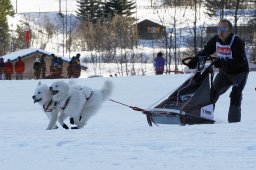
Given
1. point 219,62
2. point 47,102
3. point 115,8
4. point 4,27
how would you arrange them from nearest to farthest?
point 219,62
point 47,102
point 4,27
point 115,8

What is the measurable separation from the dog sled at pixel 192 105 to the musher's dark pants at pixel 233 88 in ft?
0.35

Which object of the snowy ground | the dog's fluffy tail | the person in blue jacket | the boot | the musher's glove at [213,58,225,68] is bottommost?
the snowy ground

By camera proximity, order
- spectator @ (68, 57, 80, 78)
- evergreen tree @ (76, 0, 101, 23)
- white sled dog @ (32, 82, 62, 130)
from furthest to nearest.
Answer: evergreen tree @ (76, 0, 101, 23) → spectator @ (68, 57, 80, 78) → white sled dog @ (32, 82, 62, 130)

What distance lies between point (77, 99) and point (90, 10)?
51.7 meters

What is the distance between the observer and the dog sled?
6195mm

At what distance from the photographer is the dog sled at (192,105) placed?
620 cm

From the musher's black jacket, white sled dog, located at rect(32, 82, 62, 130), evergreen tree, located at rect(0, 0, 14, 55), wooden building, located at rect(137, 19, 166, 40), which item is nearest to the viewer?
the musher's black jacket

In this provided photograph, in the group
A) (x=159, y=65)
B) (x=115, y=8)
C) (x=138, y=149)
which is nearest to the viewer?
(x=138, y=149)

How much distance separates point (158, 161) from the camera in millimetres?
4031

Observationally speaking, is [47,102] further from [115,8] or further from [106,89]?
[115,8]

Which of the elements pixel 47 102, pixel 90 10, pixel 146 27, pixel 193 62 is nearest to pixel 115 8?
pixel 90 10

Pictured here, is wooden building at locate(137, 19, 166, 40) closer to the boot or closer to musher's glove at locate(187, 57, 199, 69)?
musher's glove at locate(187, 57, 199, 69)

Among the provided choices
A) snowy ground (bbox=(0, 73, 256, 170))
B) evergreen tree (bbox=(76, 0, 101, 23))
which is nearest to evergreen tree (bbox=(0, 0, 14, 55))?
evergreen tree (bbox=(76, 0, 101, 23))

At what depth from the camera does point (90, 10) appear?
57.9m
